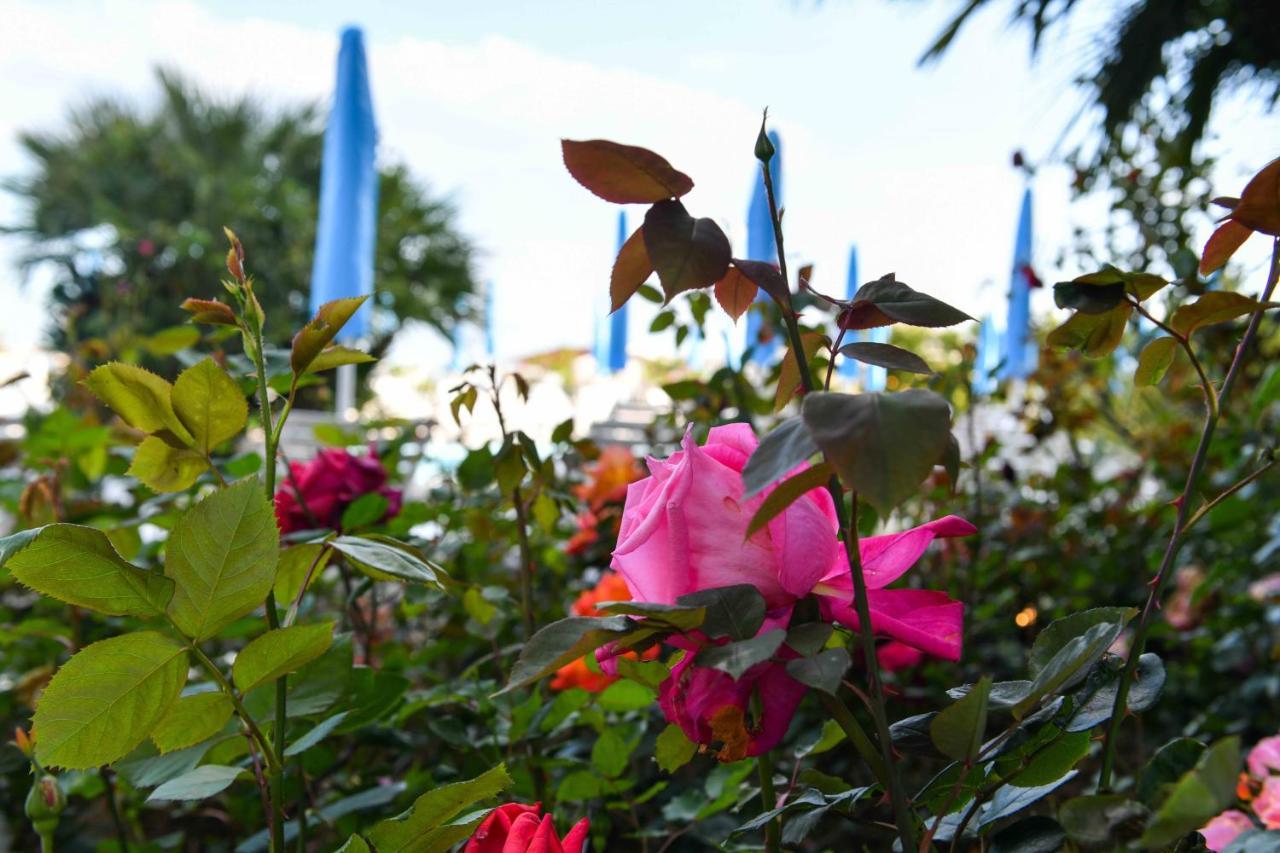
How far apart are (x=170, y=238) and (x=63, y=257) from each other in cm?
212

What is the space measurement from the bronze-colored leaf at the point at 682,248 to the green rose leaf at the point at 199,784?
1.03 feet

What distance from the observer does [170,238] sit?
1139 cm

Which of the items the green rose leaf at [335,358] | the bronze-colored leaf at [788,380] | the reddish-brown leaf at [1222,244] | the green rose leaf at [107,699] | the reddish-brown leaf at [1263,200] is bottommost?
the green rose leaf at [107,699]

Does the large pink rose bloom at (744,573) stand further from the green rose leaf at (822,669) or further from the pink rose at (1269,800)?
the pink rose at (1269,800)

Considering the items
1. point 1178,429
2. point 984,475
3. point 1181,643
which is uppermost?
point 1178,429

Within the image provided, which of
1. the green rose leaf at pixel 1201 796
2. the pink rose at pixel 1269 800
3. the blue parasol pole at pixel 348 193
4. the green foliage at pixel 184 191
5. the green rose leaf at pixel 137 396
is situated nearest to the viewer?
the green rose leaf at pixel 1201 796

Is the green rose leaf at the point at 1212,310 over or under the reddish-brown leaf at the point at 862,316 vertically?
over

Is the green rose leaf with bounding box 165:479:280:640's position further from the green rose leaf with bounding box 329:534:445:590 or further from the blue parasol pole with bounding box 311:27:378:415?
the blue parasol pole with bounding box 311:27:378:415

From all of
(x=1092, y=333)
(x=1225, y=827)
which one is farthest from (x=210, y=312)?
(x=1225, y=827)

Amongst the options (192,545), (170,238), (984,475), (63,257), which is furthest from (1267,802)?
(63,257)

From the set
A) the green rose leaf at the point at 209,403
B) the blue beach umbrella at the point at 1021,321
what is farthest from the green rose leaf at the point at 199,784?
the blue beach umbrella at the point at 1021,321

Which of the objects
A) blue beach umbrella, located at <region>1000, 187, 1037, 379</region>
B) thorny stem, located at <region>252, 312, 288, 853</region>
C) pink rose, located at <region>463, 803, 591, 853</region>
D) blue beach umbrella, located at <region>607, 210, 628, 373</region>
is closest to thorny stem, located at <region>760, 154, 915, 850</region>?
pink rose, located at <region>463, 803, 591, 853</region>

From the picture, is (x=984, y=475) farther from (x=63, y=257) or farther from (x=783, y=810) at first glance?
(x=63, y=257)

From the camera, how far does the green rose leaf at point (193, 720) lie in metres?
0.40
